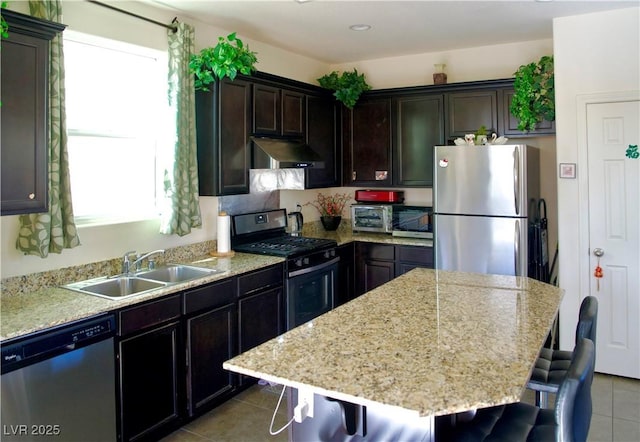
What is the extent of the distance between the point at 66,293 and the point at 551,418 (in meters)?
2.39

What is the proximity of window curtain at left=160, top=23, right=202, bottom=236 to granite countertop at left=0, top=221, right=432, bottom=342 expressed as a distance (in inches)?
11.5

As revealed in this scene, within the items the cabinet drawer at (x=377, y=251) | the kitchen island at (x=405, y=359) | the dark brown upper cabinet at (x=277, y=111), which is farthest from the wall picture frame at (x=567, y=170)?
the dark brown upper cabinet at (x=277, y=111)

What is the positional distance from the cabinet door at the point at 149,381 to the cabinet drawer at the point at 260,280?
591 millimetres

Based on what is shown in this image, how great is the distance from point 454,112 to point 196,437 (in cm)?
341

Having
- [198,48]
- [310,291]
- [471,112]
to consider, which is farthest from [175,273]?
[471,112]

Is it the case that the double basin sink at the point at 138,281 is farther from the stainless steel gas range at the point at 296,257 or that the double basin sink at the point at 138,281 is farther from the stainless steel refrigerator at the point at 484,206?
the stainless steel refrigerator at the point at 484,206

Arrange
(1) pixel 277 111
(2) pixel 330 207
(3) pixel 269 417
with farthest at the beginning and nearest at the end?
(2) pixel 330 207, (1) pixel 277 111, (3) pixel 269 417

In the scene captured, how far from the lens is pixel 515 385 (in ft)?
4.76

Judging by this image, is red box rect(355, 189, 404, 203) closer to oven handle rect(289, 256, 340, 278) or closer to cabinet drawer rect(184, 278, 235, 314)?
oven handle rect(289, 256, 340, 278)

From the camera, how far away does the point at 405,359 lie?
165 cm

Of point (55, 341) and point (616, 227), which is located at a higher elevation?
point (616, 227)

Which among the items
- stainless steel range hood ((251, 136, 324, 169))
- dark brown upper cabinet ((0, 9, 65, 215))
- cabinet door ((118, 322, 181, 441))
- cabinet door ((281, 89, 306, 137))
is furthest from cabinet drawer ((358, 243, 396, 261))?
dark brown upper cabinet ((0, 9, 65, 215))

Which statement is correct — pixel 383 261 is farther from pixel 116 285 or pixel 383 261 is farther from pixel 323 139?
pixel 116 285

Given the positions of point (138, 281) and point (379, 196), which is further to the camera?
point (379, 196)
